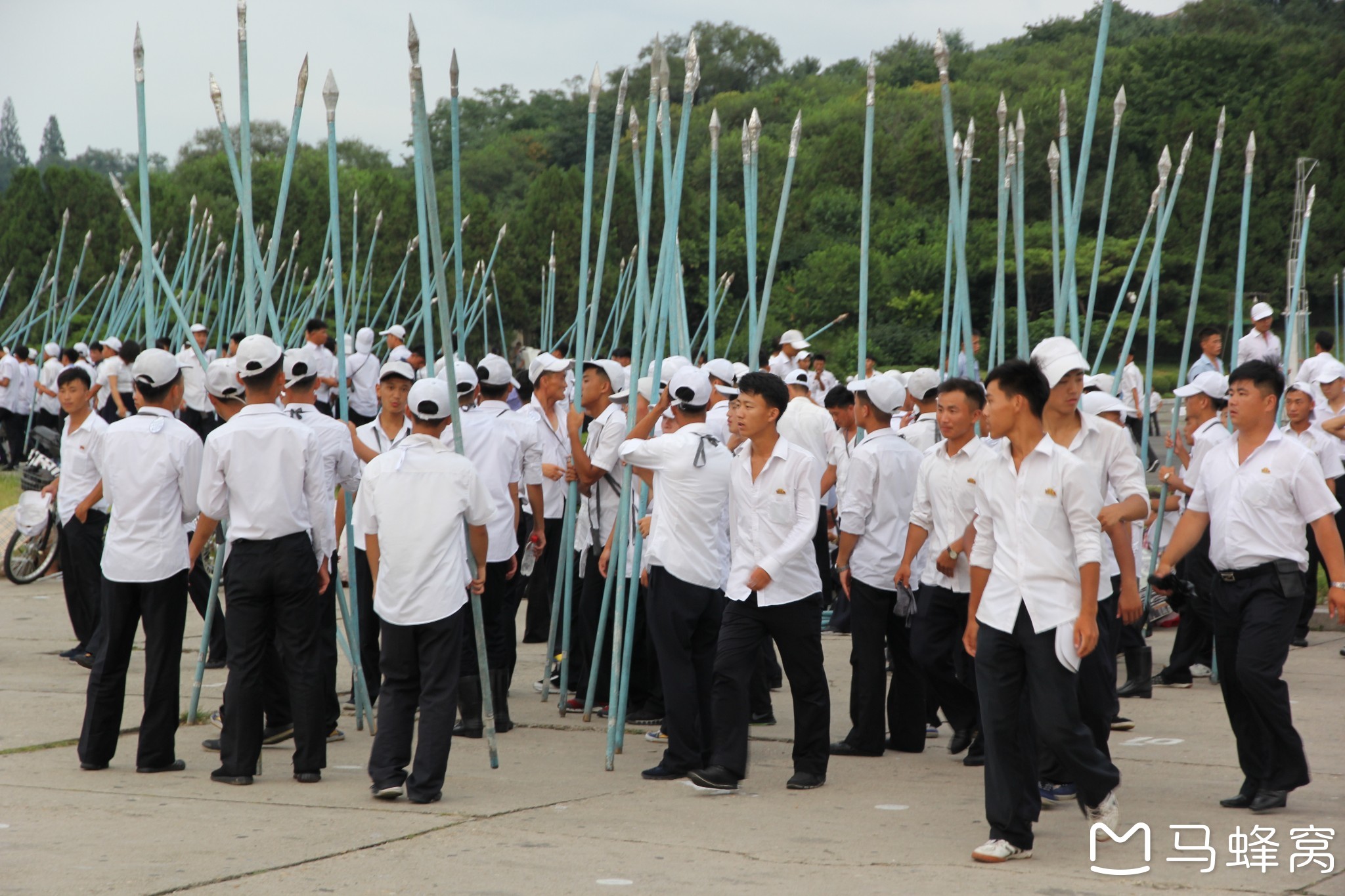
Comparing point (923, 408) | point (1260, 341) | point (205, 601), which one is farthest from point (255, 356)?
point (1260, 341)

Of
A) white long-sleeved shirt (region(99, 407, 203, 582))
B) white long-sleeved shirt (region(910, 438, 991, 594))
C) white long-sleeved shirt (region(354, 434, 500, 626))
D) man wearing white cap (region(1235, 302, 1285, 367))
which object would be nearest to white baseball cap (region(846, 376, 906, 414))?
white long-sleeved shirt (region(910, 438, 991, 594))

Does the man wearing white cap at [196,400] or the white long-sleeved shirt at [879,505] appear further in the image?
the man wearing white cap at [196,400]

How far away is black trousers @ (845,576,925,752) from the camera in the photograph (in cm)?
661

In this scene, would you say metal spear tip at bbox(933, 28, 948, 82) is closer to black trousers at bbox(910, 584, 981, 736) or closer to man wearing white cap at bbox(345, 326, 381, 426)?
black trousers at bbox(910, 584, 981, 736)

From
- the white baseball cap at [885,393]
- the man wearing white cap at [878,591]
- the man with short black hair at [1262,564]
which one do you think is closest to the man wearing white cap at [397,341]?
the white baseball cap at [885,393]

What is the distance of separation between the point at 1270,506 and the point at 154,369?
14.5ft

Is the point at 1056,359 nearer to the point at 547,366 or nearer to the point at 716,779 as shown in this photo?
the point at 716,779

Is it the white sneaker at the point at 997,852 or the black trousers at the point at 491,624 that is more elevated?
the black trousers at the point at 491,624

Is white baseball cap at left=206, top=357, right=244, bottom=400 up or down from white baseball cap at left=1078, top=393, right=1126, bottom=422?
down

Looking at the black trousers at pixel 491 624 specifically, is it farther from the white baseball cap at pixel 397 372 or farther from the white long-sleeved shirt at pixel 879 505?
the white long-sleeved shirt at pixel 879 505

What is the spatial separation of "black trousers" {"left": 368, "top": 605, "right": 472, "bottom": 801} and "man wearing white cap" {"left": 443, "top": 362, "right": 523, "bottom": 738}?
Result: 106 cm

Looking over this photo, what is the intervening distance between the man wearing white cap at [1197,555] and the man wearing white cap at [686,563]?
252 cm

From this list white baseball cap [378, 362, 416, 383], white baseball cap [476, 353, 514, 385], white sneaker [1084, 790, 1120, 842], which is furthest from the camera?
white baseball cap [476, 353, 514, 385]

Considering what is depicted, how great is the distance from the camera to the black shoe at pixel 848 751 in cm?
664
